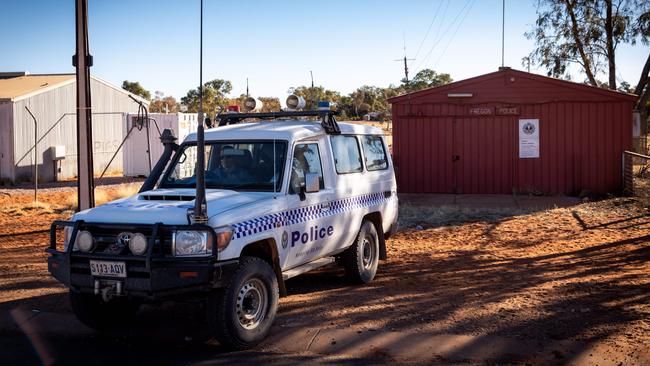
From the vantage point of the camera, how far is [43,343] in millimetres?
6473

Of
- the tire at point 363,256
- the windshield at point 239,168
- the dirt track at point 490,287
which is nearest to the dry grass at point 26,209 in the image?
the dirt track at point 490,287

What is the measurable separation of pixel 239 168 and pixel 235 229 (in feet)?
4.48

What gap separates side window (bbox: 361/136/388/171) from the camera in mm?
9125

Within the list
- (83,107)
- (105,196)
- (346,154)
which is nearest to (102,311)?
(346,154)

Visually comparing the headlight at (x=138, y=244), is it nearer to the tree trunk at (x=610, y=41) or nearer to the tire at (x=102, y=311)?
the tire at (x=102, y=311)

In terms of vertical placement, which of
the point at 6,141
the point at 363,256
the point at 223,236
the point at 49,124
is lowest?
the point at 363,256

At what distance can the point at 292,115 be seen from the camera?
8.54 metres

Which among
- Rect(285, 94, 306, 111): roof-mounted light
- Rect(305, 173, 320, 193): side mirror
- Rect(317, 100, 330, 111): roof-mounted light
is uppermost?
Rect(285, 94, 306, 111): roof-mounted light

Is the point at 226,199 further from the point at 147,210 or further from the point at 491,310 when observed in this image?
the point at 491,310

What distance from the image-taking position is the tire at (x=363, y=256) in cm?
843

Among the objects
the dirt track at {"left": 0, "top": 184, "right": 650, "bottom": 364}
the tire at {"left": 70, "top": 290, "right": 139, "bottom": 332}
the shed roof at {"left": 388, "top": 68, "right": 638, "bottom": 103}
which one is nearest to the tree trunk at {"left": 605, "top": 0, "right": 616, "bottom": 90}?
the shed roof at {"left": 388, "top": 68, "right": 638, "bottom": 103}

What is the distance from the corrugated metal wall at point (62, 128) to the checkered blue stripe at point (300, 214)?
53.4ft

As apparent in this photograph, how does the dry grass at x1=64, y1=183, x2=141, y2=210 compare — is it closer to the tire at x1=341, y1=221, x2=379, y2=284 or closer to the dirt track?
the dirt track

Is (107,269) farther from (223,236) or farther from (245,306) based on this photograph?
(245,306)
